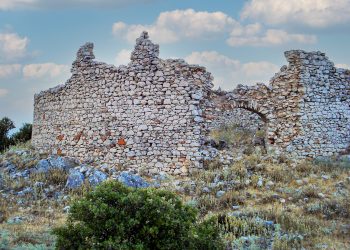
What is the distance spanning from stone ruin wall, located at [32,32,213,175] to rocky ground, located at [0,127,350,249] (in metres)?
0.55

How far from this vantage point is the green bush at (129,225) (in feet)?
19.4

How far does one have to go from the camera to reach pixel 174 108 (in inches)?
548

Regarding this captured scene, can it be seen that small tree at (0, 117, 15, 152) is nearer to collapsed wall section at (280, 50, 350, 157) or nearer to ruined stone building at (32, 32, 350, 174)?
ruined stone building at (32, 32, 350, 174)

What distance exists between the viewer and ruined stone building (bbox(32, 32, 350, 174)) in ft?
45.6

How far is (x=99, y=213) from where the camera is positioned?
5961mm

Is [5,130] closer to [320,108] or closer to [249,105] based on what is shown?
[249,105]

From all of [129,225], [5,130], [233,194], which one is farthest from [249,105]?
[5,130]

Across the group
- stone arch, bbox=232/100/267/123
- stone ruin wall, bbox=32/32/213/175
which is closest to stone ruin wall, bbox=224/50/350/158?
stone arch, bbox=232/100/267/123

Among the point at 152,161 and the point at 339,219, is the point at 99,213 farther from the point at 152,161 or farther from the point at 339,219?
the point at 152,161

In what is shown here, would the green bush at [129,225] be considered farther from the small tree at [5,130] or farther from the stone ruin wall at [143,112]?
the small tree at [5,130]

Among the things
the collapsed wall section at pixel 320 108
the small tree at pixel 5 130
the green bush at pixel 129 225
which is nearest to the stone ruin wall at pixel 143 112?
the collapsed wall section at pixel 320 108

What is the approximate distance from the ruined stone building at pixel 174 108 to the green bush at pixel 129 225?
7.41m

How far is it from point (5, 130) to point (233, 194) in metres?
16.7

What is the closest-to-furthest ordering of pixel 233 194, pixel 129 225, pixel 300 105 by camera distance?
pixel 129 225, pixel 233 194, pixel 300 105
